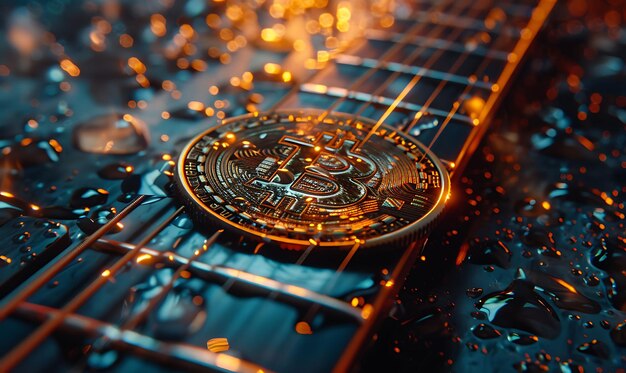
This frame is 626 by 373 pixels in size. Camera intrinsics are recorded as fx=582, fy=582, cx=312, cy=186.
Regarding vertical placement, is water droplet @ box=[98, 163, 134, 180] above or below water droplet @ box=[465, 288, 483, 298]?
above

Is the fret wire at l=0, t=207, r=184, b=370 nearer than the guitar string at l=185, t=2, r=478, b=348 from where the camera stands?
Yes

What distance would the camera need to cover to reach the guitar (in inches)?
22.6

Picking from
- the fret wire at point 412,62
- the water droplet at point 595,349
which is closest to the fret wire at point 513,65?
the fret wire at point 412,62

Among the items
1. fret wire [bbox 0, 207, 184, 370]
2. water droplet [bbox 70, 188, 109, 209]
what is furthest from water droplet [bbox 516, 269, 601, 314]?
water droplet [bbox 70, 188, 109, 209]

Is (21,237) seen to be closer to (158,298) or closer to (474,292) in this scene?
(158,298)

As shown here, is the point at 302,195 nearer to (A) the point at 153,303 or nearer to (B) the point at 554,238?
(A) the point at 153,303

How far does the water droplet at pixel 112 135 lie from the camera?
3.06ft

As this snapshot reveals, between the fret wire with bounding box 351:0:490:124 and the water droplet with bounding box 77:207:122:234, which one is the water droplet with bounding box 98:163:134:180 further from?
the fret wire with bounding box 351:0:490:124

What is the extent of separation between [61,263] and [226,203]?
0.64 ft

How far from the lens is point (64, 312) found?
0.58 metres

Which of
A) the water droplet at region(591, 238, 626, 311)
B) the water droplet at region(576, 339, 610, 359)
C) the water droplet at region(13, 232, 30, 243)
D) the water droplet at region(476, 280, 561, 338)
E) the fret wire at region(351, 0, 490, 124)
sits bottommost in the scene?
the water droplet at region(591, 238, 626, 311)

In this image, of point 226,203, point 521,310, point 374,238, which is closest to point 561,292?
point 521,310

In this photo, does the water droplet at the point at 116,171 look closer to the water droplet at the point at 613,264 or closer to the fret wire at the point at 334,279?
the fret wire at the point at 334,279

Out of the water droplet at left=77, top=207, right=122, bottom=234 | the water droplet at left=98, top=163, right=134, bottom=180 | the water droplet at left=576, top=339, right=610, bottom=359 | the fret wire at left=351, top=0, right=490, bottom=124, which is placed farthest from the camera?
the fret wire at left=351, top=0, right=490, bottom=124
